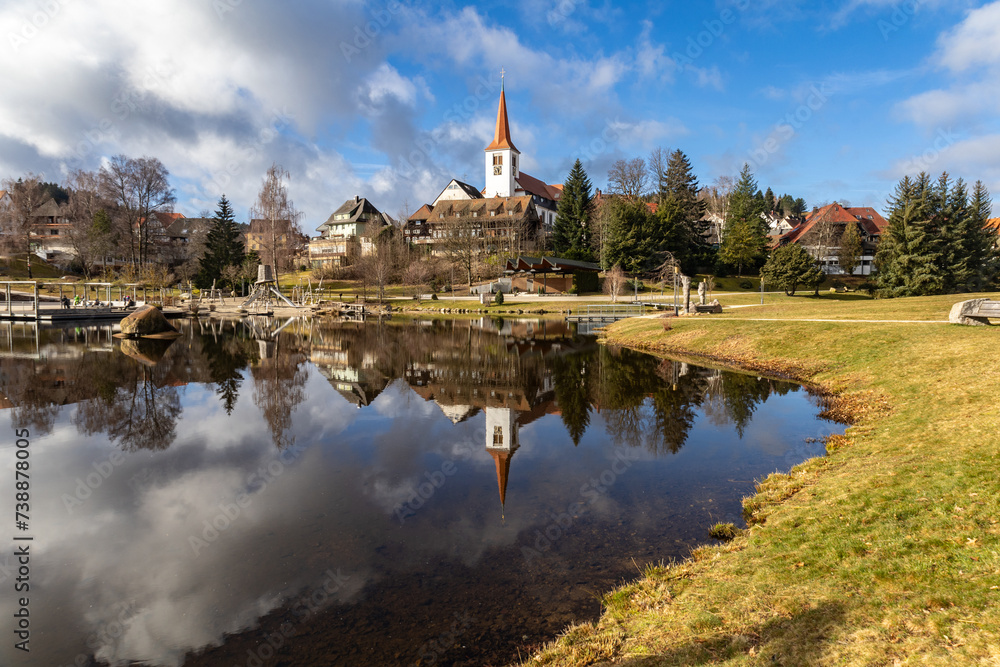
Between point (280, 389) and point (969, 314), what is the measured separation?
87.7ft

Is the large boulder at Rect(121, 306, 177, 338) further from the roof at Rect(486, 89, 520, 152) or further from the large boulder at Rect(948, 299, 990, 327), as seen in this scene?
the roof at Rect(486, 89, 520, 152)

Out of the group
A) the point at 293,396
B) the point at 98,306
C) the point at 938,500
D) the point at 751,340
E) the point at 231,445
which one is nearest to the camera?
the point at 938,500

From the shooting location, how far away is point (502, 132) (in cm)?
10056

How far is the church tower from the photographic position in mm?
99312

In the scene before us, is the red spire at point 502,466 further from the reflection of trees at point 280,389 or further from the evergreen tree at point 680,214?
the evergreen tree at point 680,214

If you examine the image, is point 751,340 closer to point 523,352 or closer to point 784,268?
point 523,352

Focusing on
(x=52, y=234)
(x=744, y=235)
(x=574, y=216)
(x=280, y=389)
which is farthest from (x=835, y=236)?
(x=52, y=234)

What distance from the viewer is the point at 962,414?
34.5 feet

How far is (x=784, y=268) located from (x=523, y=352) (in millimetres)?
40858

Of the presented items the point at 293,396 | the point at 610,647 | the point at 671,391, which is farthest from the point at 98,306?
the point at 610,647

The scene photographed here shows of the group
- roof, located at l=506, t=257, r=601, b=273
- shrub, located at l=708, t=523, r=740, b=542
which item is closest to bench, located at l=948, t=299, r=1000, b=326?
shrub, located at l=708, t=523, r=740, b=542

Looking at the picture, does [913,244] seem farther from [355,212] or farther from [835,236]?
[355,212]

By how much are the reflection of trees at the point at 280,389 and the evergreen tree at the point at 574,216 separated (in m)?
62.5

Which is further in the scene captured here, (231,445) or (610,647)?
(231,445)
